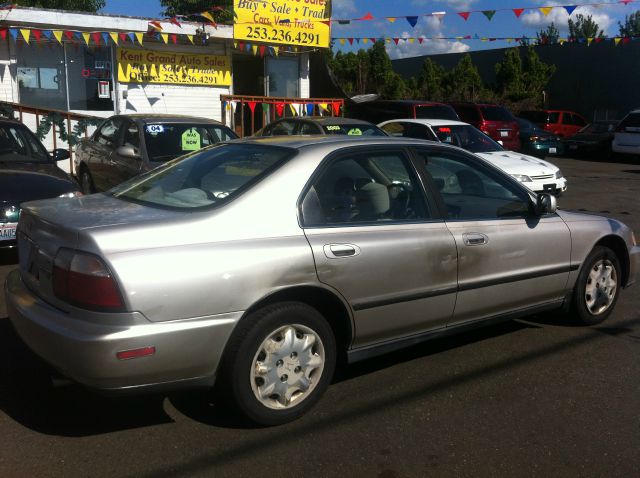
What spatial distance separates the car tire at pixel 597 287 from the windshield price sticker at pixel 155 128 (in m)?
5.60

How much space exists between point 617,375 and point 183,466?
285 centimetres

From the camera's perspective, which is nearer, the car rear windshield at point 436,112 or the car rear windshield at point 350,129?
the car rear windshield at point 350,129

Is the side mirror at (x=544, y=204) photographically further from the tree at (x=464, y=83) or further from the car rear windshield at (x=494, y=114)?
the tree at (x=464, y=83)

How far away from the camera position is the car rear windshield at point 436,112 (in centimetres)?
1531

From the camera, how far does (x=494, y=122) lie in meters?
17.6

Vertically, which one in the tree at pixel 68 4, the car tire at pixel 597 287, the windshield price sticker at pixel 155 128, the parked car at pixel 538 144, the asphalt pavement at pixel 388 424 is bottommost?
the asphalt pavement at pixel 388 424

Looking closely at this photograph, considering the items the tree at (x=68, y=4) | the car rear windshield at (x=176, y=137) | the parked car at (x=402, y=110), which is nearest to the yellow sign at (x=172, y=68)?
the parked car at (x=402, y=110)

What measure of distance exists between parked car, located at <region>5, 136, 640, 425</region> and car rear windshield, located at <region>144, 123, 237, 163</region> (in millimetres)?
3911

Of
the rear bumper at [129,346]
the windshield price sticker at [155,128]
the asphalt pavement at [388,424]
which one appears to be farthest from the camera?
the windshield price sticker at [155,128]

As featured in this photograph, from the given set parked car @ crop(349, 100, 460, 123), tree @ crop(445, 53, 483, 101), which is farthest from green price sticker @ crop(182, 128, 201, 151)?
tree @ crop(445, 53, 483, 101)

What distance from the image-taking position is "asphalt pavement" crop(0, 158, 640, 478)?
10.6ft

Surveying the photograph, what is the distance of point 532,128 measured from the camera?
21109 millimetres

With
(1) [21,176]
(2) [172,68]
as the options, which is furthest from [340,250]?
(2) [172,68]

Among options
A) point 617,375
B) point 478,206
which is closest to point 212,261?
point 478,206
